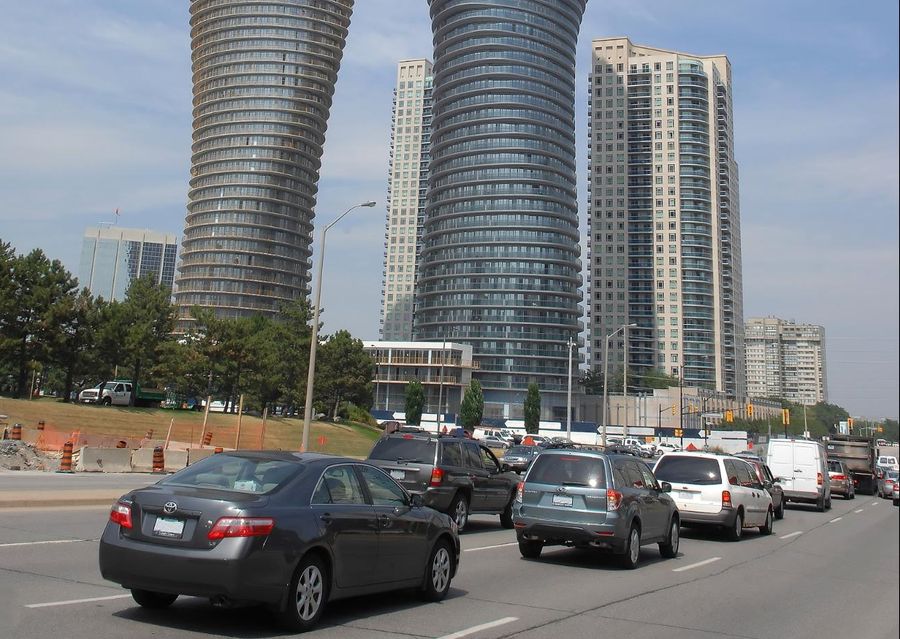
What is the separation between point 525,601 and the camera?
32.2ft

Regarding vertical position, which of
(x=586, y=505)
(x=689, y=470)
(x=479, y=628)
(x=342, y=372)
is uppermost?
(x=342, y=372)

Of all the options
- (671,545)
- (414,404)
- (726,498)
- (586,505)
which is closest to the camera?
(586,505)

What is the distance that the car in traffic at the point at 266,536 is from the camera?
706 centimetres

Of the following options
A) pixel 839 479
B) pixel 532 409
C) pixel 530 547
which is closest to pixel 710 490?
pixel 530 547

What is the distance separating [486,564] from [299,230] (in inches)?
5956

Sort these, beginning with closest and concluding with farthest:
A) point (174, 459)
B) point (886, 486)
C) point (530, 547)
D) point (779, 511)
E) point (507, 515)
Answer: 1. point (530, 547)
2. point (507, 515)
3. point (779, 511)
4. point (174, 459)
5. point (886, 486)

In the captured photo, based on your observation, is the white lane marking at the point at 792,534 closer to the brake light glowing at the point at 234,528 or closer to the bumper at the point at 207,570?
the bumper at the point at 207,570

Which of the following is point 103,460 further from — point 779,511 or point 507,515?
point 779,511

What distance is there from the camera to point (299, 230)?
6280 inches

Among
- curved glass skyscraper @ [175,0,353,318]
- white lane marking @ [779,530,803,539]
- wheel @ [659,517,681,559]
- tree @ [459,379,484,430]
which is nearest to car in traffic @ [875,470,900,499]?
white lane marking @ [779,530,803,539]

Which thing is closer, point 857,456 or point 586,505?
point 586,505

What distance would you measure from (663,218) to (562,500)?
173476 mm

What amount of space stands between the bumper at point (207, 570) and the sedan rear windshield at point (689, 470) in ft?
42.2

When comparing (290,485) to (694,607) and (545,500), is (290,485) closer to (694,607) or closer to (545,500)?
(694,607)
